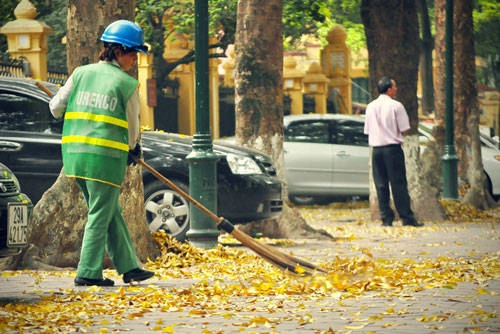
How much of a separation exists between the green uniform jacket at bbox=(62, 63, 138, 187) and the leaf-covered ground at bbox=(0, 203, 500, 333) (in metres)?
0.86

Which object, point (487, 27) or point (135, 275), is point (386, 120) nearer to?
point (135, 275)

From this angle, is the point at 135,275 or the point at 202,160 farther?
the point at 202,160

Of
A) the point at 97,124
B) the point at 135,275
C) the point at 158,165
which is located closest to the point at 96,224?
the point at 135,275

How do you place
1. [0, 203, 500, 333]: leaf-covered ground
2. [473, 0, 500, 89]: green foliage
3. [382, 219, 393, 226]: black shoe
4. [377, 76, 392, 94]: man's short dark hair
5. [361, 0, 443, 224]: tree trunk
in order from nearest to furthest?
[0, 203, 500, 333]: leaf-covered ground < [377, 76, 392, 94]: man's short dark hair < [382, 219, 393, 226]: black shoe < [361, 0, 443, 224]: tree trunk < [473, 0, 500, 89]: green foliage

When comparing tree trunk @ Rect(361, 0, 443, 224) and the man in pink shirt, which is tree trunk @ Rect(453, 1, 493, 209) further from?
the man in pink shirt

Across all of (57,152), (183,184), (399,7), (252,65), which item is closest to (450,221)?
(399,7)

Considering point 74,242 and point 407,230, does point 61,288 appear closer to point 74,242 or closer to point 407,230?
point 74,242

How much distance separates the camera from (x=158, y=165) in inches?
476

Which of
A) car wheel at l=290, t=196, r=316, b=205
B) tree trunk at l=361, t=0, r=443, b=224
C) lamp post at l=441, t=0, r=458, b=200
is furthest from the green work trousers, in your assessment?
car wheel at l=290, t=196, r=316, b=205

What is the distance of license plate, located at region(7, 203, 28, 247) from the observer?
767 centimetres

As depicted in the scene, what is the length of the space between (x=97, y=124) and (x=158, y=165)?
361cm

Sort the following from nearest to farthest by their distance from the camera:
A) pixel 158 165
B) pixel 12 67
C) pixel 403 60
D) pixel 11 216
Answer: pixel 11 216, pixel 158 165, pixel 403 60, pixel 12 67

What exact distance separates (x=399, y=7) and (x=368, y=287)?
8839mm

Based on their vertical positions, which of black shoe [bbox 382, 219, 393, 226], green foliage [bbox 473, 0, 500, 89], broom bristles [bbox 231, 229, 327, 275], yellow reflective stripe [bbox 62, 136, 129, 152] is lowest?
black shoe [bbox 382, 219, 393, 226]
